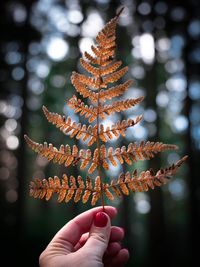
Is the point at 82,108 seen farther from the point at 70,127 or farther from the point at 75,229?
the point at 75,229

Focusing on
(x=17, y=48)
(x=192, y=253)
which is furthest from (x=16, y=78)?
(x=192, y=253)

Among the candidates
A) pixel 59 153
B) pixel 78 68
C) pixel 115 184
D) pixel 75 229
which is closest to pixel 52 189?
pixel 59 153

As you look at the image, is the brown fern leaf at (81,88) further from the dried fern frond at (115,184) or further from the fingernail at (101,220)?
the fingernail at (101,220)

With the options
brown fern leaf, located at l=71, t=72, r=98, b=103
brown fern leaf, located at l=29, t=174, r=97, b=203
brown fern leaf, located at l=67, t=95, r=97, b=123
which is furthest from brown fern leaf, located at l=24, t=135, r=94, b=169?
brown fern leaf, located at l=71, t=72, r=98, b=103

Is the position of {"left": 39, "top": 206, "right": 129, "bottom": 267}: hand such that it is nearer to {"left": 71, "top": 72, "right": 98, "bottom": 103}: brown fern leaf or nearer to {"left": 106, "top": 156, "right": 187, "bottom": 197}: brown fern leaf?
{"left": 106, "top": 156, "right": 187, "bottom": 197}: brown fern leaf

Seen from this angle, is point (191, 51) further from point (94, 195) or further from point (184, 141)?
point (94, 195)
